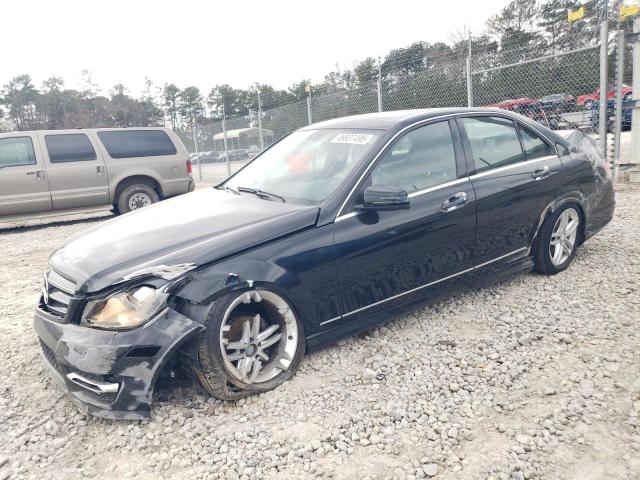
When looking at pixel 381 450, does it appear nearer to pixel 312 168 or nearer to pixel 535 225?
pixel 312 168

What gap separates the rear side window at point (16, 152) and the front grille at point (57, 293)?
693 cm

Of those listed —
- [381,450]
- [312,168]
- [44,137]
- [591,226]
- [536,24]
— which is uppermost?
[536,24]

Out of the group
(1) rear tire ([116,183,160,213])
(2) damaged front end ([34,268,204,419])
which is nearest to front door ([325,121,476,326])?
(2) damaged front end ([34,268,204,419])

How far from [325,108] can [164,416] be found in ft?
34.6

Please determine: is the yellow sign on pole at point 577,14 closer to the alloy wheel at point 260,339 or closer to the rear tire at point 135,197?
the alloy wheel at point 260,339

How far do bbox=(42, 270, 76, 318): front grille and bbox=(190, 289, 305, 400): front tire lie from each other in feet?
2.62

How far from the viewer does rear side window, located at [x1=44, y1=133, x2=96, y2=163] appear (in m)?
9.19

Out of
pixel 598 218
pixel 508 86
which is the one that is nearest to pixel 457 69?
pixel 508 86

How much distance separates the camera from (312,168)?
3682 mm

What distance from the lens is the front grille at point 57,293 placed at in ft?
9.29

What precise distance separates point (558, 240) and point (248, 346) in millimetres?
2957

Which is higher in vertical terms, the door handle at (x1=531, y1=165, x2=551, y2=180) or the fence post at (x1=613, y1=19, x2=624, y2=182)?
the fence post at (x1=613, y1=19, x2=624, y2=182)

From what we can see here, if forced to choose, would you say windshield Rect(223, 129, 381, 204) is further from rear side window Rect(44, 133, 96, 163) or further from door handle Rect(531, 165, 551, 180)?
rear side window Rect(44, 133, 96, 163)

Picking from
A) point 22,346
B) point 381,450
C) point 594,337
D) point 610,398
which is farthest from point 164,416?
point 594,337
